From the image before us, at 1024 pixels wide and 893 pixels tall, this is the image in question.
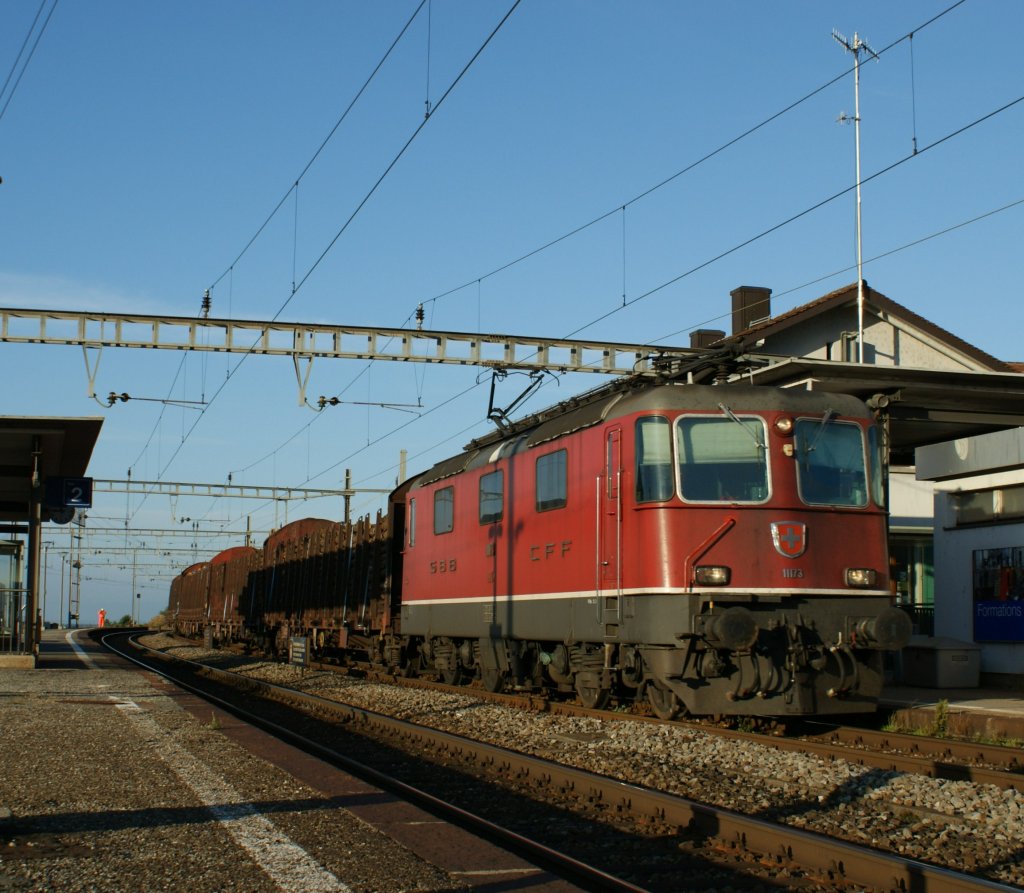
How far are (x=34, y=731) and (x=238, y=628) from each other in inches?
1112

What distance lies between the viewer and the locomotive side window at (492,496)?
1642 centimetres

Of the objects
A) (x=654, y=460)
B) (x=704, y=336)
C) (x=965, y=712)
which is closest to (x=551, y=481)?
(x=654, y=460)

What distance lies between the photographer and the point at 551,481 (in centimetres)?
1458

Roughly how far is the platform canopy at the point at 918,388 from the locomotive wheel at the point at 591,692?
14.8 ft

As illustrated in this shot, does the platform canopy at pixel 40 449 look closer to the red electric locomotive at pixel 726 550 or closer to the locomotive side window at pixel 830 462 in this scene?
the red electric locomotive at pixel 726 550

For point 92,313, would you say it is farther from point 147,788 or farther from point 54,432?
point 147,788

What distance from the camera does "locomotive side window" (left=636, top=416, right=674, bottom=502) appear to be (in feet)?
39.6

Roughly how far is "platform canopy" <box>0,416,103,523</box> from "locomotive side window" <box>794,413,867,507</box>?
14.5 m

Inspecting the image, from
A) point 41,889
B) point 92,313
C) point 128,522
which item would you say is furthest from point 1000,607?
point 128,522

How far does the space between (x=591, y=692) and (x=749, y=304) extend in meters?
24.1

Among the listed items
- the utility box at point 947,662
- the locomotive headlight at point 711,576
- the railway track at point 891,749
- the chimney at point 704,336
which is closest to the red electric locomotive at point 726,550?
the locomotive headlight at point 711,576

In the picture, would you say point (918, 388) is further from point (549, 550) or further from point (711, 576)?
point (549, 550)

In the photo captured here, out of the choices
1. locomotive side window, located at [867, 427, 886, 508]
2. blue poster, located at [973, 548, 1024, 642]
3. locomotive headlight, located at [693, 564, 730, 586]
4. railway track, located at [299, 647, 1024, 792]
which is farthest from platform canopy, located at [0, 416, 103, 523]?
blue poster, located at [973, 548, 1024, 642]

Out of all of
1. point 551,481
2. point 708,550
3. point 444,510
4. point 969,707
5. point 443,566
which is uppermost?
point 551,481
